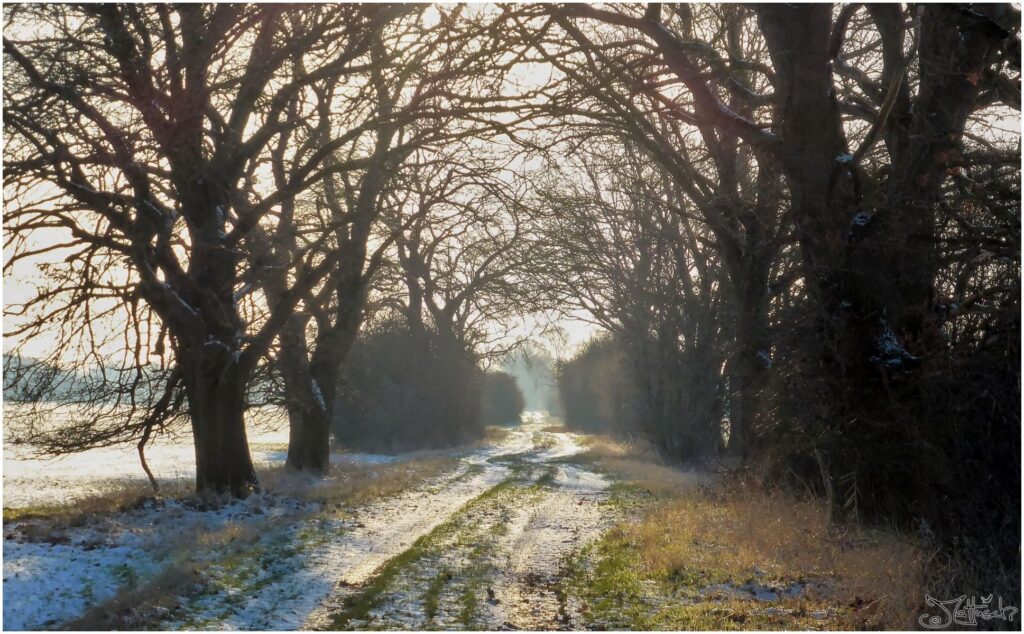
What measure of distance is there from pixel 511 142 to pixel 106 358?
717cm

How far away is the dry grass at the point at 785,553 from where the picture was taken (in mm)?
7101

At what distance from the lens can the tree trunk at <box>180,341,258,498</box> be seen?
45.6 feet

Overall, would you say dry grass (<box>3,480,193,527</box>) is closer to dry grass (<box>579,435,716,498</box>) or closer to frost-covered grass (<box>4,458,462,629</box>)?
frost-covered grass (<box>4,458,462,629</box>)

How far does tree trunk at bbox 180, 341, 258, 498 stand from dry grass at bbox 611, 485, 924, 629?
6.48 meters

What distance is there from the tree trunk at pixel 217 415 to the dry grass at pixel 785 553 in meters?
6.48

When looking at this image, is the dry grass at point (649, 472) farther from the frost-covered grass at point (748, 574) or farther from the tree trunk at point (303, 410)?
the tree trunk at point (303, 410)

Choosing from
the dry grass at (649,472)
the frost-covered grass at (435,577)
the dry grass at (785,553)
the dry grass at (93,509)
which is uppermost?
the dry grass at (93,509)

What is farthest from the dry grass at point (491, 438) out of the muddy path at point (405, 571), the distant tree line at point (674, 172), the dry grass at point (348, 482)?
the muddy path at point (405, 571)

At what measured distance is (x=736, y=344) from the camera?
1205cm

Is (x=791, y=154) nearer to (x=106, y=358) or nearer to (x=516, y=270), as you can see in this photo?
(x=106, y=358)

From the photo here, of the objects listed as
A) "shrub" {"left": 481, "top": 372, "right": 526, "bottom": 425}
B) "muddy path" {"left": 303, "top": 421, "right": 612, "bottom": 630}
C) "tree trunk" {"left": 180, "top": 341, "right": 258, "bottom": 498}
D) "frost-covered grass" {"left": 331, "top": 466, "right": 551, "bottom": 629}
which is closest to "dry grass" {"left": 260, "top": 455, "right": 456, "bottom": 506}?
"tree trunk" {"left": 180, "top": 341, "right": 258, "bottom": 498}

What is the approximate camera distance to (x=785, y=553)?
31.5ft

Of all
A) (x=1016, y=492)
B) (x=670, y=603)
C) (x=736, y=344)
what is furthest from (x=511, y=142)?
(x=1016, y=492)

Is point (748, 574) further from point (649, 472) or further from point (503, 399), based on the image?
point (503, 399)
